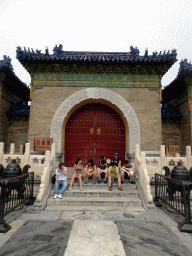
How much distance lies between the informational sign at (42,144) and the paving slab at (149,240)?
4.53 m

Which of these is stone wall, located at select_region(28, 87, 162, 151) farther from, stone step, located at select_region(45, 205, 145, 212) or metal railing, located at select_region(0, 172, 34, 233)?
stone step, located at select_region(45, 205, 145, 212)

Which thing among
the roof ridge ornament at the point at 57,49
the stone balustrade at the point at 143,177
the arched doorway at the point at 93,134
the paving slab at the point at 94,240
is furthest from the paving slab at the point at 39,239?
the roof ridge ornament at the point at 57,49

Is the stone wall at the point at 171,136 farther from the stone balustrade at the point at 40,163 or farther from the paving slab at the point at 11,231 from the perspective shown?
the paving slab at the point at 11,231

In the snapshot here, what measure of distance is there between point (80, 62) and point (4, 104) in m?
5.02

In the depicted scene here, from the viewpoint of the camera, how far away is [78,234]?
302cm

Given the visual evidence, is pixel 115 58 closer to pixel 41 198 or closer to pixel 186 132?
pixel 186 132

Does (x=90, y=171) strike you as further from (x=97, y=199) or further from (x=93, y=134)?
(x=93, y=134)

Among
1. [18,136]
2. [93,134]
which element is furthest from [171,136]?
[18,136]

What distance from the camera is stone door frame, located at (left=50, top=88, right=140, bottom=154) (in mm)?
7488

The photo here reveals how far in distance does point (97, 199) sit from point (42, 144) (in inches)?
141

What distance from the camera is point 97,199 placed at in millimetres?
4785

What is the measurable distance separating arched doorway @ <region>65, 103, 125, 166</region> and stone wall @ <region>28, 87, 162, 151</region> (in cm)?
105

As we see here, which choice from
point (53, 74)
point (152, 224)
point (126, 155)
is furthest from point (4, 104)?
point (152, 224)

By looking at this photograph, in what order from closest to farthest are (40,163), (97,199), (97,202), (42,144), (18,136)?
(97,202) < (97,199) < (40,163) < (42,144) < (18,136)
